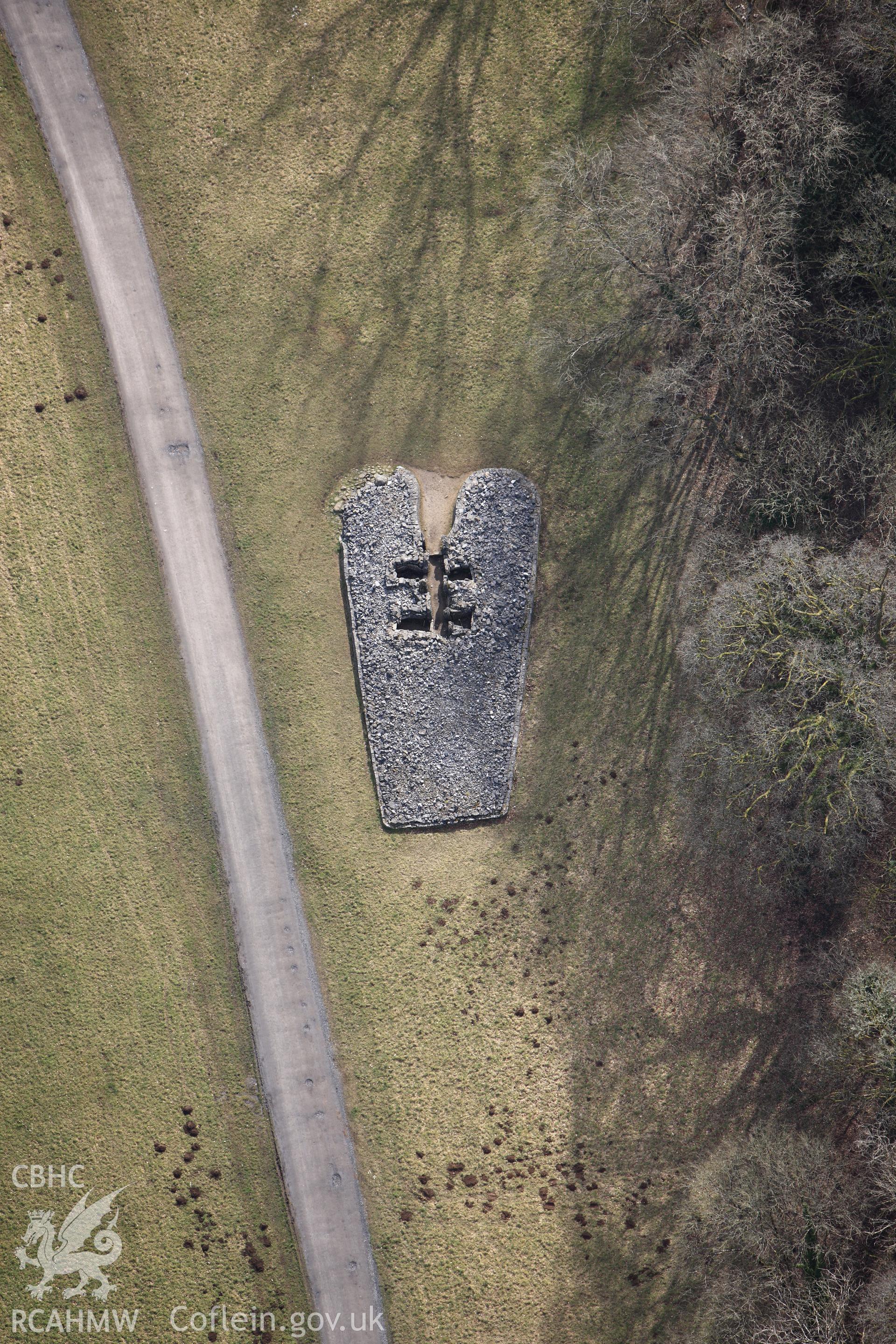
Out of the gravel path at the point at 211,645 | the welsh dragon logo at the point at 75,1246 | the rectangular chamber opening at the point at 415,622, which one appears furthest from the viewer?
the rectangular chamber opening at the point at 415,622

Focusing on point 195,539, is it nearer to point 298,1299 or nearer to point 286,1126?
point 286,1126

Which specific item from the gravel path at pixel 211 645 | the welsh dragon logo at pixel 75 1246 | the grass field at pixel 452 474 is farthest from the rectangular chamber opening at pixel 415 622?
the welsh dragon logo at pixel 75 1246

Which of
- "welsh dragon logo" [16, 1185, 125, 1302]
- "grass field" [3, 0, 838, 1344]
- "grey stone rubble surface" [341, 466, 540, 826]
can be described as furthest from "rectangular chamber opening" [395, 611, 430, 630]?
"welsh dragon logo" [16, 1185, 125, 1302]

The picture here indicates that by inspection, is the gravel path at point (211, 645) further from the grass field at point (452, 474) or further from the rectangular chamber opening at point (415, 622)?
the rectangular chamber opening at point (415, 622)

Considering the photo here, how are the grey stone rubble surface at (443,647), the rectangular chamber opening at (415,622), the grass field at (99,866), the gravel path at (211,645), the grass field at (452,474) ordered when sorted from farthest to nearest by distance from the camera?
the rectangular chamber opening at (415,622) → the grey stone rubble surface at (443,647) → the grass field at (452,474) → the gravel path at (211,645) → the grass field at (99,866)

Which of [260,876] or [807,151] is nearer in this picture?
[807,151]

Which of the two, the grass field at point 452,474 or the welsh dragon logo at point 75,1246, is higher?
the grass field at point 452,474

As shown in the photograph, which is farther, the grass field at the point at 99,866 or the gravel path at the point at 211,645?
the gravel path at the point at 211,645

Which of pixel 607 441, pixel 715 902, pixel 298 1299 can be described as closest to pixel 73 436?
pixel 607 441
